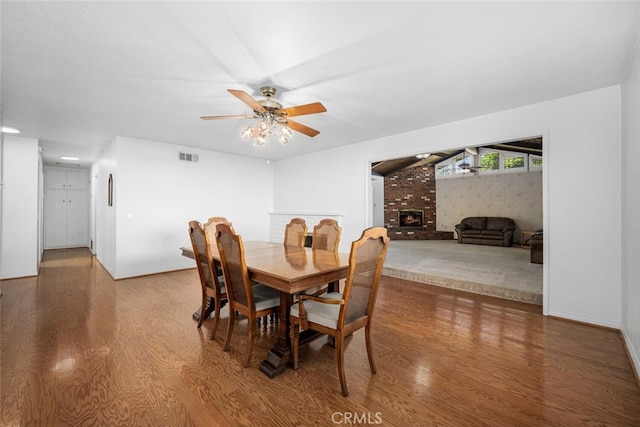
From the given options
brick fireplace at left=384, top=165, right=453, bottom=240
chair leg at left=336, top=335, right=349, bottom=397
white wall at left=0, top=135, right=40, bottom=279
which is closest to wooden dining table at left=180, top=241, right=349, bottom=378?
chair leg at left=336, top=335, right=349, bottom=397

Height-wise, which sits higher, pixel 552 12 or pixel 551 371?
pixel 552 12

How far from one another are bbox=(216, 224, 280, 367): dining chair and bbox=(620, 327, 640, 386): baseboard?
2.54m

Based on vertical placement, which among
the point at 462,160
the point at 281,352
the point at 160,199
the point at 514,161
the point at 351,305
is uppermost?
the point at 462,160

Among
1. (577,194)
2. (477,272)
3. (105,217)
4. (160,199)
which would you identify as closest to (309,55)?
(577,194)

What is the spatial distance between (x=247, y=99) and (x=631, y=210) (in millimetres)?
3175

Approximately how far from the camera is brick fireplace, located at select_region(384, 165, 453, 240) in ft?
32.3

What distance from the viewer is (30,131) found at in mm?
3984

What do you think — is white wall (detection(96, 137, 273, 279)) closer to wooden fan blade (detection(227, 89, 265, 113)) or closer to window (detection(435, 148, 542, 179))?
wooden fan blade (detection(227, 89, 265, 113))

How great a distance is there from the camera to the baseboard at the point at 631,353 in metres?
1.83

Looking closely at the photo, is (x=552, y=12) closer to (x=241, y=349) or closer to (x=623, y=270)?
(x=623, y=270)

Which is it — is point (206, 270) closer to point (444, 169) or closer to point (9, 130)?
point (9, 130)

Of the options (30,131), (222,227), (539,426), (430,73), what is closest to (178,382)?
(222,227)

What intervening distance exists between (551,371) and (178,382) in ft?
8.45

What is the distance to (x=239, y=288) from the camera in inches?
80.6
